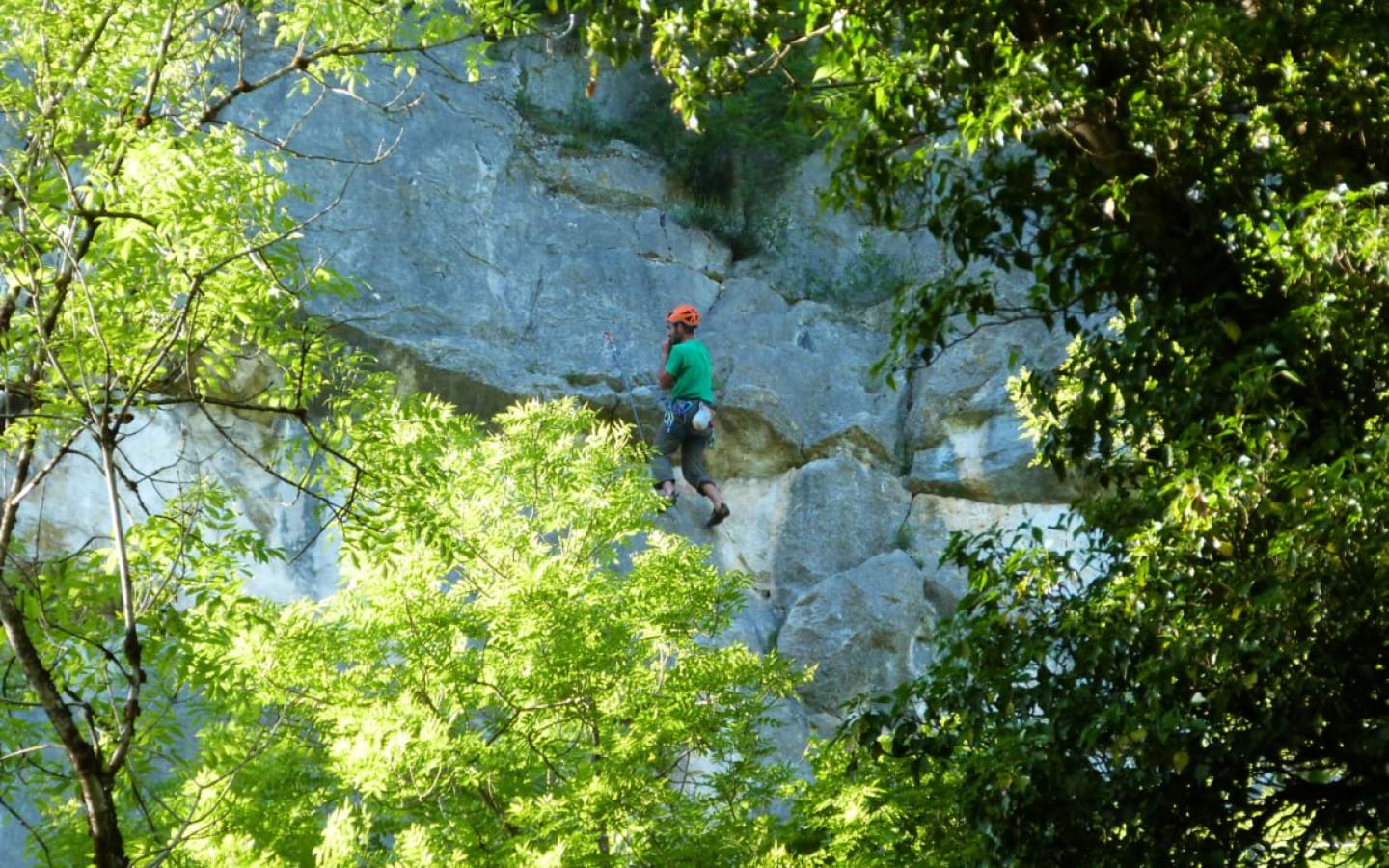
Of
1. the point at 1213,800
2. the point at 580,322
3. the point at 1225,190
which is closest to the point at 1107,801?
the point at 1213,800

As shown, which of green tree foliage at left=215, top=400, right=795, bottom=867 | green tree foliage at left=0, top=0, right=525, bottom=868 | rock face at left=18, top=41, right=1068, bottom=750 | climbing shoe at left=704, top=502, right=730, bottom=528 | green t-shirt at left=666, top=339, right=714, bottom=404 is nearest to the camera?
green tree foliage at left=0, top=0, right=525, bottom=868

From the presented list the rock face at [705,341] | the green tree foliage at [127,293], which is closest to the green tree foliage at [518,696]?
the green tree foliage at [127,293]

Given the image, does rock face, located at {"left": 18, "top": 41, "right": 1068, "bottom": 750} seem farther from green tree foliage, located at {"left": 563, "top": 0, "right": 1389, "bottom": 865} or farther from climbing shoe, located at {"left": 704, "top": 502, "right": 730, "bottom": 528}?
green tree foliage, located at {"left": 563, "top": 0, "right": 1389, "bottom": 865}

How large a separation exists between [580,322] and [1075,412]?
12.4 meters

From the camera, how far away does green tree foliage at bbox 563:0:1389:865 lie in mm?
5617

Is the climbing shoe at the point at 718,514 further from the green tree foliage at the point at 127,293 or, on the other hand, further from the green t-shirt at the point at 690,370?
the green tree foliage at the point at 127,293

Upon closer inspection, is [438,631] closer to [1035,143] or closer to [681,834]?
[681,834]

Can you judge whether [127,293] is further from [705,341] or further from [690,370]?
[705,341]

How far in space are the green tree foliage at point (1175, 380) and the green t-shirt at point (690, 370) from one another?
9144mm

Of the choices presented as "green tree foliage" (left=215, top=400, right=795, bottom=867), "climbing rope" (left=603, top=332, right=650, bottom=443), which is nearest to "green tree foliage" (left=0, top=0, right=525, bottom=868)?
"green tree foliage" (left=215, top=400, right=795, bottom=867)

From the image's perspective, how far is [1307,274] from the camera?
5.96m

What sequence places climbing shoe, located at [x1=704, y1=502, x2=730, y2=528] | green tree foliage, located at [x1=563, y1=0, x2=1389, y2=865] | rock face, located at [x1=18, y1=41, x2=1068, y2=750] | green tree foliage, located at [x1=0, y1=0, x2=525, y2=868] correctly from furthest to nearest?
1. climbing shoe, located at [x1=704, y1=502, x2=730, y2=528]
2. rock face, located at [x1=18, y1=41, x2=1068, y2=750]
3. green tree foliage, located at [x1=563, y1=0, x2=1389, y2=865]
4. green tree foliage, located at [x1=0, y1=0, x2=525, y2=868]

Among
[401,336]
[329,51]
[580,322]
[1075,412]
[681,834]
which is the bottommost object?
[681,834]

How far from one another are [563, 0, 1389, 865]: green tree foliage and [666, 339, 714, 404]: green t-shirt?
30.0 ft
